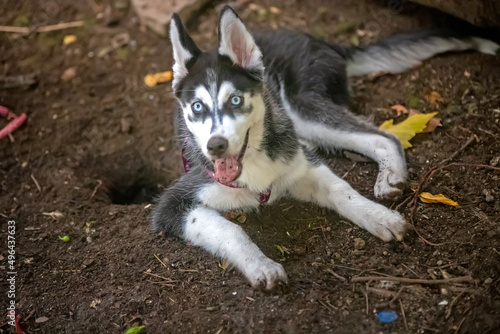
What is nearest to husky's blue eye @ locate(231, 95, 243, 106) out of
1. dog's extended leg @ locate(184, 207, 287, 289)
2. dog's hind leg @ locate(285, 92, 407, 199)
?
dog's extended leg @ locate(184, 207, 287, 289)

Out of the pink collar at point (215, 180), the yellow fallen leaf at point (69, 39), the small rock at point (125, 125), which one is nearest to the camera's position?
the pink collar at point (215, 180)

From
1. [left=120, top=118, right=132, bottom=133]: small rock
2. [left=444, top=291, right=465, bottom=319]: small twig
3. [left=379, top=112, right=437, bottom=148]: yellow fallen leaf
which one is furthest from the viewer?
[left=120, top=118, right=132, bottom=133]: small rock

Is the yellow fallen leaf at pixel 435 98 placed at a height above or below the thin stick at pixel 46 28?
above

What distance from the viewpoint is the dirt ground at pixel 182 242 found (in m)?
3.10

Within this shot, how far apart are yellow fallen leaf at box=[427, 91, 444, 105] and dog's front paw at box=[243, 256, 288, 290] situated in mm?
2439

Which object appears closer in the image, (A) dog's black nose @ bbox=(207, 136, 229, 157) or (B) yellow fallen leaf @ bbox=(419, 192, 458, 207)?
(A) dog's black nose @ bbox=(207, 136, 229, 157)

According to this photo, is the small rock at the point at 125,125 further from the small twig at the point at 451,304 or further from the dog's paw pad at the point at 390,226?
the small twig at the point at 451,304

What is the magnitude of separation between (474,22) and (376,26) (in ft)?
4.34

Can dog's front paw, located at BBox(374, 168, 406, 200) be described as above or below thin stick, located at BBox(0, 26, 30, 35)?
above

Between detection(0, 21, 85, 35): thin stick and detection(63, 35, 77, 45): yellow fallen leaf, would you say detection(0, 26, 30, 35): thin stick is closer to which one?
detection(0, 21, 85, 35): thin stick

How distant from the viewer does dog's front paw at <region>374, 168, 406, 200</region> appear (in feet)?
12.5

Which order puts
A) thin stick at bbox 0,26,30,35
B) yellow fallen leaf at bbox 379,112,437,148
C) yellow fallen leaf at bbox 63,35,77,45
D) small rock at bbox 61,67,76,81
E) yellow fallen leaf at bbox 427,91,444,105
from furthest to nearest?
thin stick at bbox 0,26,30,35, yellow fallen leaf at bbox 63,35,77,45, small rock at bbox 61,67,76,81, yellow fallen leaf at bbox 427,91,444,105, yellow fallen leaf at bbox 379,112,437,148

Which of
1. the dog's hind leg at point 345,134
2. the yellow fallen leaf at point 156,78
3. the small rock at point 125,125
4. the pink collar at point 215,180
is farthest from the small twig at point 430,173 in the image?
the yellow fallen leaf at point 156,78

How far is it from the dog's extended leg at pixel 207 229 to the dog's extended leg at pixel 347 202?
2.41ft
